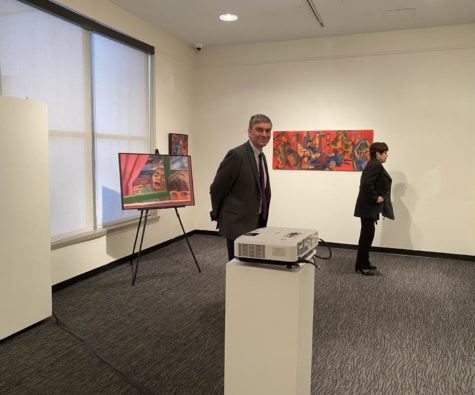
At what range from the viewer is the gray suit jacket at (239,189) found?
2.69 m

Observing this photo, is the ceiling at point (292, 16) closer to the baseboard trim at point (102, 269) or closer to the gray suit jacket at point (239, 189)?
the gray suit jacket at point (239, 189)

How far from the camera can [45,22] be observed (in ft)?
11.1

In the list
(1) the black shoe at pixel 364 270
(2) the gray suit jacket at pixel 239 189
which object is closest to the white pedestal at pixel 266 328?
(2) the gray suit jacket at pixel 239 189

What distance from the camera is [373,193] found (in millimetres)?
3988

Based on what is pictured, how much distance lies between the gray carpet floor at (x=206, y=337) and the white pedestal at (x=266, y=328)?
58 cm

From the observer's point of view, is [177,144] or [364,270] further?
[177,144]

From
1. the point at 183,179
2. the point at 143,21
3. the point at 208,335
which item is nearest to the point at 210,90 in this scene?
the point at 143,21

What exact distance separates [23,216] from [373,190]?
3141 mm

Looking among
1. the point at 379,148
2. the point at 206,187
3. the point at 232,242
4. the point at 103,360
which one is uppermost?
the point at 379,148

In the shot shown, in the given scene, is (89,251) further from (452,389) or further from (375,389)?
(452,389)

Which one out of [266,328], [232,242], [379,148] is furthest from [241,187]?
[379,148]

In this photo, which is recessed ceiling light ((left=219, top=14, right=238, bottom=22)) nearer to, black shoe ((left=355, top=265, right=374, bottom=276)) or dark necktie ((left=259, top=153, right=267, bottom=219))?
dark necktie ((left=259, top=153, right=267, bottom=219))

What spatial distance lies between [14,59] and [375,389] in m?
3.48

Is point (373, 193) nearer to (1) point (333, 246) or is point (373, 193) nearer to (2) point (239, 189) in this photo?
(1) point (333, 246)
